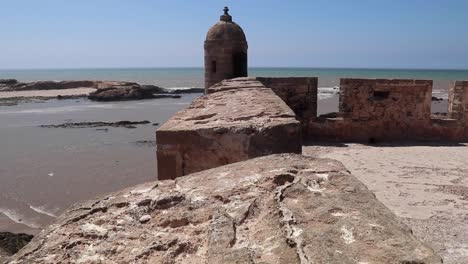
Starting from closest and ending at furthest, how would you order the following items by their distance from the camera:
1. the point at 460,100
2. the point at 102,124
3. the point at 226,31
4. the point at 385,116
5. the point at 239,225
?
the point at 239,225
the point at 460,100
the point at 385,116
the point at 226,31
the point at 102,124

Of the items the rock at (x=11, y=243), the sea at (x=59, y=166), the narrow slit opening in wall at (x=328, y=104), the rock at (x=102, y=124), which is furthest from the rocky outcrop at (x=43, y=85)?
the rock at (x=11, y=243)

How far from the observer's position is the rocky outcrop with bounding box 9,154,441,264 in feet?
4.21

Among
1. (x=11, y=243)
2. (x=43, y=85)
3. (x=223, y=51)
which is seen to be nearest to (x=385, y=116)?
(x=223, y=51)

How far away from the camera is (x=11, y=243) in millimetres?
6234

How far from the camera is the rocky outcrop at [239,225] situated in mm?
1283

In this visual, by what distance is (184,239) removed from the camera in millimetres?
1522

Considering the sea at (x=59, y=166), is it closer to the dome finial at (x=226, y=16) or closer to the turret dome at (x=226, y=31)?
the turret dome at (x=226, y=31)

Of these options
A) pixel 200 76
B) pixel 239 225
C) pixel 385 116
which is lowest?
pixel 200 76

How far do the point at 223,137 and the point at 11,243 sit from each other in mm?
4621

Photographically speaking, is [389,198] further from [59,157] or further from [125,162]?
[59,157]

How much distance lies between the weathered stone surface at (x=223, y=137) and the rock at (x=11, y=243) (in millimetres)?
3545

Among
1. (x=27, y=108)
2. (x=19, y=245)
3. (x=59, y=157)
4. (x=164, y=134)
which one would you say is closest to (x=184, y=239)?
(x=164, y=134)

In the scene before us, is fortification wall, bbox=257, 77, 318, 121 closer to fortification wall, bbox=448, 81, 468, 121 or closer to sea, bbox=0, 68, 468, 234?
fortification wall, bbox=448, 81, 468, 121

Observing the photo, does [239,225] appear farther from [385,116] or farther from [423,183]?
[385,116]
